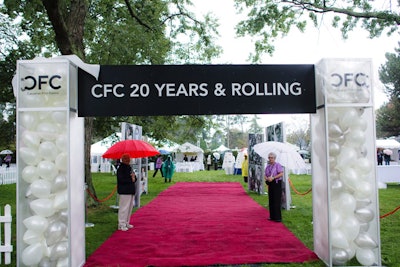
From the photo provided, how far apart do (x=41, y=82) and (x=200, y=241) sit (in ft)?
13.0

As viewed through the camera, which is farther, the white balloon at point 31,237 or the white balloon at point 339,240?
the white balloon at point 339,240

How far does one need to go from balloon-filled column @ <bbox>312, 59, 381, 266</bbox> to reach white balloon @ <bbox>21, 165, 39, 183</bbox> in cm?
406

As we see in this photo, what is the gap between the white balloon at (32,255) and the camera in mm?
5324

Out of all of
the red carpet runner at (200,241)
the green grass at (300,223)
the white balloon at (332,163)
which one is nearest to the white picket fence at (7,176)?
the green grass at (300,223)

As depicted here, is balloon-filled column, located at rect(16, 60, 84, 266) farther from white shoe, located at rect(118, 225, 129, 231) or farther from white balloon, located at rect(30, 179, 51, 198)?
white shoe, located at rect(118, 225, 129, 231)

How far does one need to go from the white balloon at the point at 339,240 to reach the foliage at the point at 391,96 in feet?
130

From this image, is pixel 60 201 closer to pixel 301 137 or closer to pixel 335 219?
pixel 335 219

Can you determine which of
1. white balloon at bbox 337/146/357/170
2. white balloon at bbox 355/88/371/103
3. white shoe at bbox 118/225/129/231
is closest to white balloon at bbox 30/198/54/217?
white shoe at bbox 118/225/129/231

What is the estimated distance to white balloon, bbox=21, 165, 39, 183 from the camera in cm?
541

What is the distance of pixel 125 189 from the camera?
8578 mm

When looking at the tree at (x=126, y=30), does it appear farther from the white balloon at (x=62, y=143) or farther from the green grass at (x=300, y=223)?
the white balloon at (x=62, y=143)

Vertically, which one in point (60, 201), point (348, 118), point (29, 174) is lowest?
point (60, 201)

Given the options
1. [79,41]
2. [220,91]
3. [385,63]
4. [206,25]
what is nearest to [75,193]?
[220,91]

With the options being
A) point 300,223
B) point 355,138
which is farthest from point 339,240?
point 300,223
